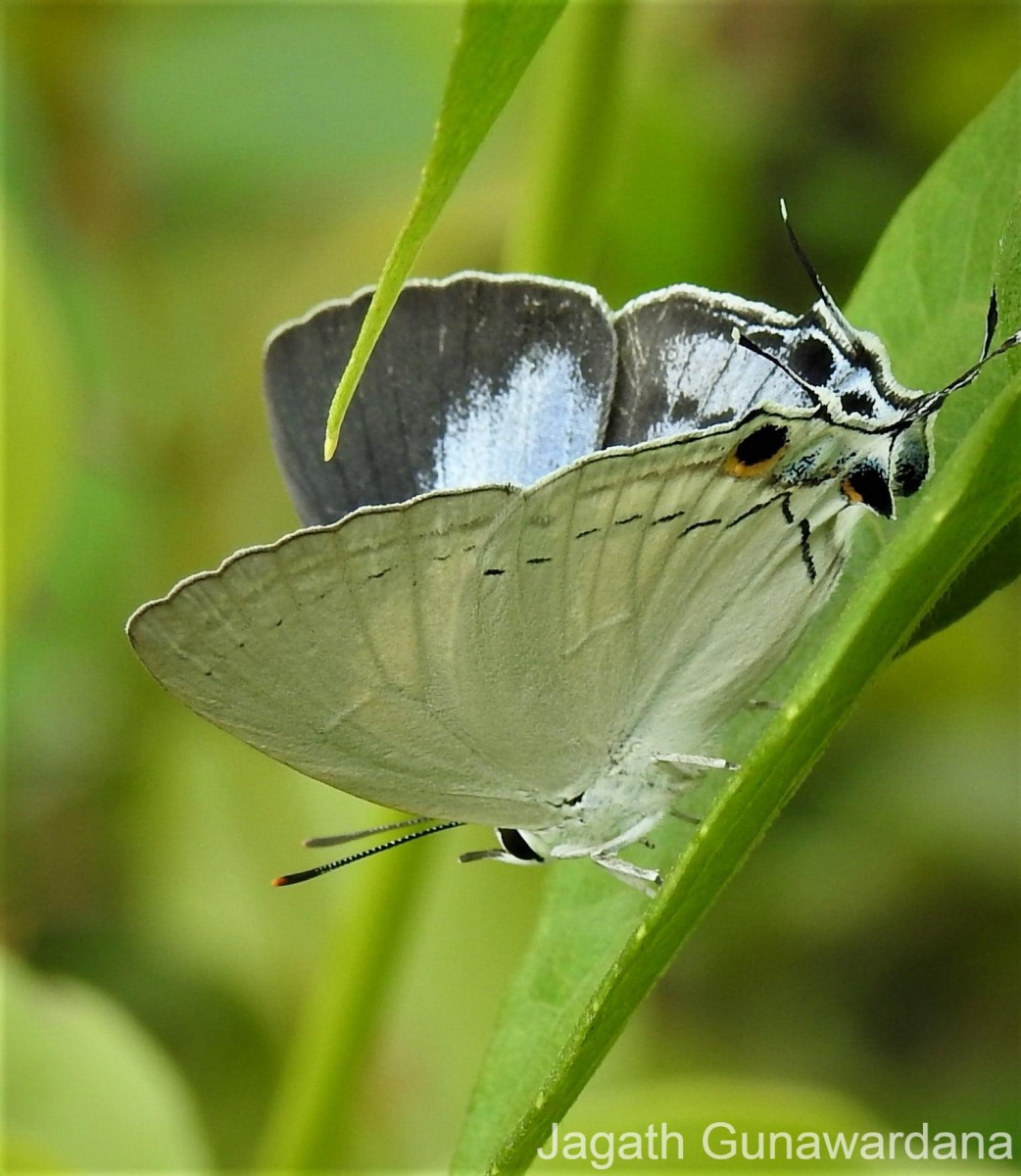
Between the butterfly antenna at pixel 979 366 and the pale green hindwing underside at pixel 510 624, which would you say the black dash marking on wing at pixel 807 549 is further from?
the butterfly antenna at pixel 979 366

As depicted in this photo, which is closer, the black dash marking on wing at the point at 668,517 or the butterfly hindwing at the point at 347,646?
the butterfly hindwing at the point at 347,646

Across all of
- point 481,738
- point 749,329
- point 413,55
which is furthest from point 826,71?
point 481,738

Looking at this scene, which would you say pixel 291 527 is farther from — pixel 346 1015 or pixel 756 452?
pixel 756 452

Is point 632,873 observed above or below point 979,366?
below

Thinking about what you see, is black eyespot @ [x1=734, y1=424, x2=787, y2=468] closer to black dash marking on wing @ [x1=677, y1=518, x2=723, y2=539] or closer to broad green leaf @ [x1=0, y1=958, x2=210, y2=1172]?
black dash marking on wing @ [x1=677, y1=518, x2=723, y2=539]

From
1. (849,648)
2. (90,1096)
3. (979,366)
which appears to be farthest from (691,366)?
(90,1096)

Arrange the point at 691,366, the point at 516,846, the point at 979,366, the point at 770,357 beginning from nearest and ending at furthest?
1. the point at 979,366
2. the point at 770,357
3. the point at 691,366
4. the point at 516,846

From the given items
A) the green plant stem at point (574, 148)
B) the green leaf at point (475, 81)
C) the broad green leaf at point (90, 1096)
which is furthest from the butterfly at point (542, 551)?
the broad green leaf at point (90, 1096)

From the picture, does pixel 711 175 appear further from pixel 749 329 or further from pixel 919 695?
pixel 749 329
